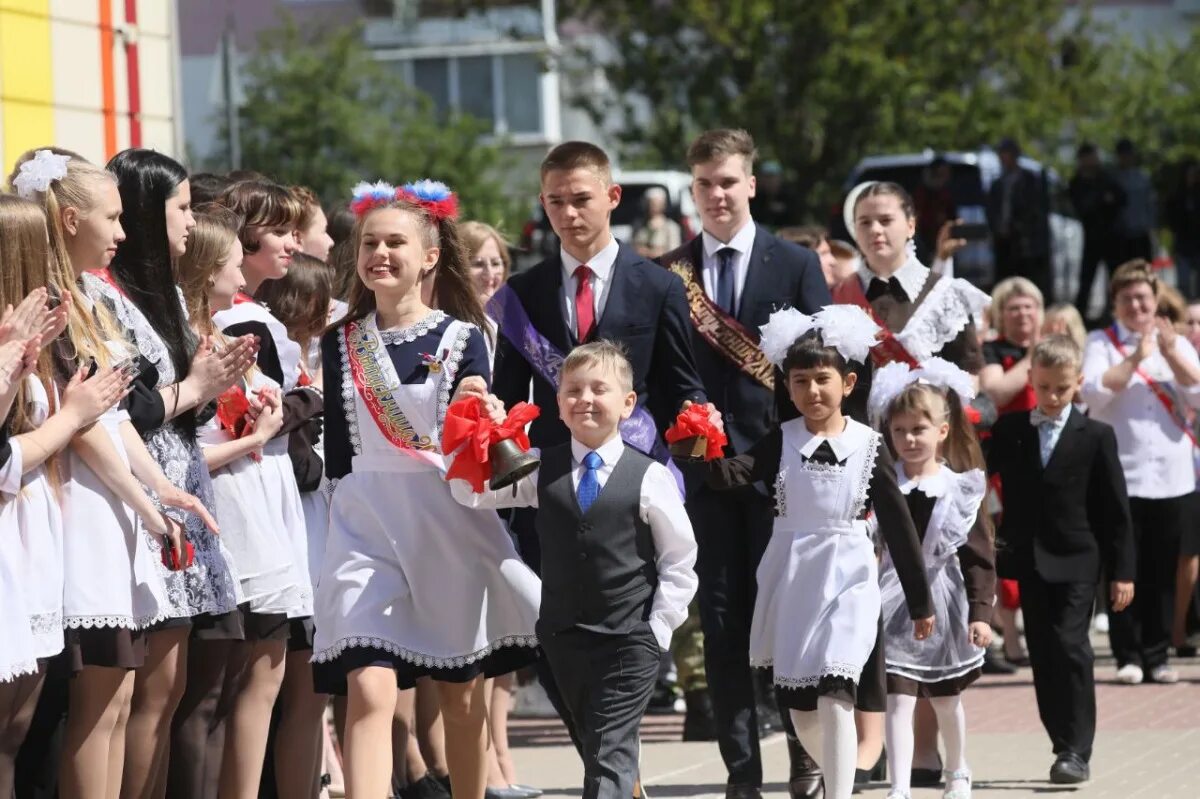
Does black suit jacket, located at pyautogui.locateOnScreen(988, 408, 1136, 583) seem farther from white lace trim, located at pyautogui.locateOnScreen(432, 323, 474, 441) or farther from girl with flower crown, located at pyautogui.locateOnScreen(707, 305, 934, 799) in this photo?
white lace trim, located at pyautogui.locateOnScreen(432, 323, 474, 441)

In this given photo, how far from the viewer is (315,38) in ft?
158

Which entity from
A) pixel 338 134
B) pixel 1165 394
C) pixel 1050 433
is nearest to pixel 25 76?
pixel 1050 433

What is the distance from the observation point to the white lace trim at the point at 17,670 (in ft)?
18.2

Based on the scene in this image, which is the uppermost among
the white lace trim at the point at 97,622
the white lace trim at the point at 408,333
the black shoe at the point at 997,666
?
the white lace trim at the point at 408,333

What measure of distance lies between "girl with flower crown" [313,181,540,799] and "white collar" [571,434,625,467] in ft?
1.15

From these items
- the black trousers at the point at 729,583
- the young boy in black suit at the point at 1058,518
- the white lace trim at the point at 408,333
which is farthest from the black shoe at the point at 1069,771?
the white lace trim at the point at 408,333

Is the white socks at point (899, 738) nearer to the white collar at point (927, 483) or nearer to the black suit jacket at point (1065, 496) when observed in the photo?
the white collar at point (927, 483)

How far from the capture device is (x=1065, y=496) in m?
9.40

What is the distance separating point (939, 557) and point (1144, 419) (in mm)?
4535

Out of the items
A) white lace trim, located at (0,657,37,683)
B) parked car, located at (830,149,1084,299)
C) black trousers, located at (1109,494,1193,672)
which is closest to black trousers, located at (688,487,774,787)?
white lace trim, located at (0,657,37,683)

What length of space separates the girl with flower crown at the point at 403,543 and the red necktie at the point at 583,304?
1.84ft

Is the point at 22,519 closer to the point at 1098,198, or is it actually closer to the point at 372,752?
the point at 372,752

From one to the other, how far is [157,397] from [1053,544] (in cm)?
434

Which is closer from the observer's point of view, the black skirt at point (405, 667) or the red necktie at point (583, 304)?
the black skirt at point (405, 667)
